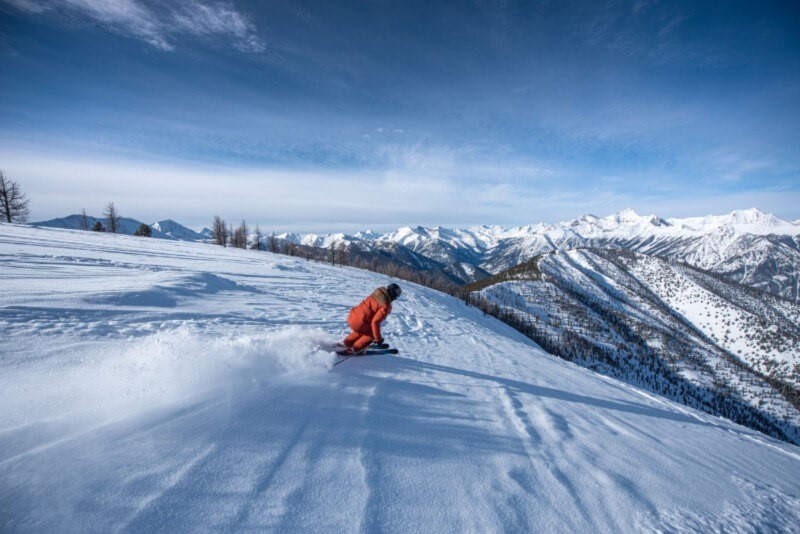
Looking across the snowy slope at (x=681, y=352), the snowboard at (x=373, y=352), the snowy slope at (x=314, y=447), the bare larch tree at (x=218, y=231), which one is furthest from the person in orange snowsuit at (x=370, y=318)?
the snowy slope at (x=681, y=352)

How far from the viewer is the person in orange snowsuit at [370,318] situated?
7.46 meters

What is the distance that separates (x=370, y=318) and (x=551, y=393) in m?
5.44

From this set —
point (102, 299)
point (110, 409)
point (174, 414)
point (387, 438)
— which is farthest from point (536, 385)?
point (102, 299)

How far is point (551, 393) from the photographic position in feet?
27.3

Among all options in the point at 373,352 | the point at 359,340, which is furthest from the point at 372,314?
the point at 373,352

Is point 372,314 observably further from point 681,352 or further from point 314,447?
point 681,352

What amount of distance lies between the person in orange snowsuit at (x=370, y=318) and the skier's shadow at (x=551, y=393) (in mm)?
1218

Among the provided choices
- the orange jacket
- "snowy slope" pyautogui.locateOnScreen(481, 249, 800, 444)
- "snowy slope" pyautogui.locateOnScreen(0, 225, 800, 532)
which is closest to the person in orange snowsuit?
the orange jacket

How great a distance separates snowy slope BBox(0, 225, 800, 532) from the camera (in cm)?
298

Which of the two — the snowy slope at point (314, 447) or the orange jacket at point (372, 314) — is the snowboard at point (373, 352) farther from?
the orange jacket at point (372, 314)

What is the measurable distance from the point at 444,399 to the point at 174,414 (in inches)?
184

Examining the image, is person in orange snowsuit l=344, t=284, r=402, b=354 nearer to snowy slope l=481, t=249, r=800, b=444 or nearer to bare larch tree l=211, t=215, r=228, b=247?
bare larch tree l=211, t=215, r=228, b=247

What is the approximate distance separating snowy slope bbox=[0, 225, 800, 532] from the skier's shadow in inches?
3.4

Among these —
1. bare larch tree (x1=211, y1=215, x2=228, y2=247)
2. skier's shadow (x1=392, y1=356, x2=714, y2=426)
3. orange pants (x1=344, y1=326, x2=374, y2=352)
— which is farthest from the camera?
bare larch tree (x1=211, y1=215, x2=228, y2=247)
